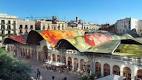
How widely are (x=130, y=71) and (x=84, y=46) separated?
19302 mm

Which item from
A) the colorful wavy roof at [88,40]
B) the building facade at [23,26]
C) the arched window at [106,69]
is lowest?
the arched window at [106,69]

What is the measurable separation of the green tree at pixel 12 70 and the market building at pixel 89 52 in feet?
39.4

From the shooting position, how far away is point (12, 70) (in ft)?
153

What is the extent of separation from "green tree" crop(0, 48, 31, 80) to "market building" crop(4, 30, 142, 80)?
1200 centimetres

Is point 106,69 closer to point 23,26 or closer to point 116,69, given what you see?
point 116,69

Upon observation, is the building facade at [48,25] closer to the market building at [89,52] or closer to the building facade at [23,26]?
the building facade at [23,26]

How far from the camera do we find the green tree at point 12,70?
44375 mm

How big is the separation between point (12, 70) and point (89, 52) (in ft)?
47.6

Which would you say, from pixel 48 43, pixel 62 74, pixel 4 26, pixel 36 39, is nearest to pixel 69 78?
pixel 62 74

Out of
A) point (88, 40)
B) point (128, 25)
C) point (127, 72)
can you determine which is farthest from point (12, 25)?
point (127, 72)

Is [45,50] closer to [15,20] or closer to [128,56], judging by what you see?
[128,56]

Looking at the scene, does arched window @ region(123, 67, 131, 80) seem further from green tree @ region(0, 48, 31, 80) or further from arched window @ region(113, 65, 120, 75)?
green tree @ region(0, 48, 31, 80)

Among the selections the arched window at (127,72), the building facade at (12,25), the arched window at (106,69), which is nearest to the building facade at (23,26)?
the building facade at (12,25)

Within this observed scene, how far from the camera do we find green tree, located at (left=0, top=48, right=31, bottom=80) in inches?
1747
